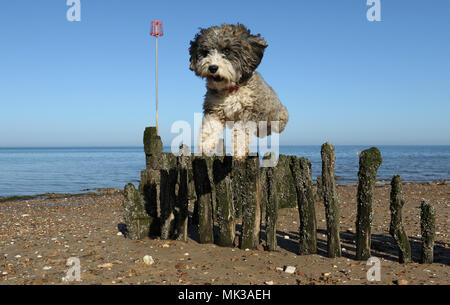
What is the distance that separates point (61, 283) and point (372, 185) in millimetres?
4211

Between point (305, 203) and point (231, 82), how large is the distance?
2.26 m

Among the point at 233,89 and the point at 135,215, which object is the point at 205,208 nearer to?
the point at 135,215

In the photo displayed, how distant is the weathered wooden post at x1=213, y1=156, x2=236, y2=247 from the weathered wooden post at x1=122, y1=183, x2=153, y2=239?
1.52 meters

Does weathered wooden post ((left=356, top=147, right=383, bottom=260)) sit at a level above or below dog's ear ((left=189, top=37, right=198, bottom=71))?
below

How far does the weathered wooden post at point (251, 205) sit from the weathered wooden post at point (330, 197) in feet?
3.12

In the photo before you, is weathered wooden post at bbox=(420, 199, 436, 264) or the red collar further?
weathered wooden post at bbox=(420, 199, 436, 264)

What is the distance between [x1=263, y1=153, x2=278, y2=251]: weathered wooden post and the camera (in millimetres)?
5188

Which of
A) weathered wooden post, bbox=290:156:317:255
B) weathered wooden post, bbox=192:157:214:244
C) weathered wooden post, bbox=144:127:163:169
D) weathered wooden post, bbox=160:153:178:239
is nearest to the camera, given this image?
weathered wooden post, bbox=290:156:317:255

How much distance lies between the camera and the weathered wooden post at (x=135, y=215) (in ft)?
20.2

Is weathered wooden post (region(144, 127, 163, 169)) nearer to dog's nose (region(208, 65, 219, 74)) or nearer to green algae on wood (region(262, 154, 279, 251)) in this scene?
green algae on wood (region(262, 154, 279, 251))

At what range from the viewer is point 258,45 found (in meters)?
4.04

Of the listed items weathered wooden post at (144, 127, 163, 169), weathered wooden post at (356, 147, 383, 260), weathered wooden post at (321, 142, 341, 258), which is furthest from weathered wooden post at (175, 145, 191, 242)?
weathered wooden post at (356, 147, 383, 260)
